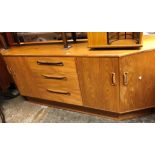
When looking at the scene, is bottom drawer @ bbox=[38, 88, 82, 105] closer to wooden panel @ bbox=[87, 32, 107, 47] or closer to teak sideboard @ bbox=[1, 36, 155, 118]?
teak sideboard @ bbox=[1, 36, 155, 118]

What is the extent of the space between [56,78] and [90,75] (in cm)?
32

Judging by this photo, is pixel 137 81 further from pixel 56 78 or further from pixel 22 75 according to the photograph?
pixel 22 75

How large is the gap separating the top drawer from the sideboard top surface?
4cm

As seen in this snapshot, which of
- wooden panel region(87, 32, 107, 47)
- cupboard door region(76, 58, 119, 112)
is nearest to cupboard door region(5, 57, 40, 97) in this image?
cupboard door region(76, 58, 119, 112)

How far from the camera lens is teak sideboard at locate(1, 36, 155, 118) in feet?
4.01

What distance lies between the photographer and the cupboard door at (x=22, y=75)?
156 cm

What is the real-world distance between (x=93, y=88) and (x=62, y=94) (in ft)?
1.08

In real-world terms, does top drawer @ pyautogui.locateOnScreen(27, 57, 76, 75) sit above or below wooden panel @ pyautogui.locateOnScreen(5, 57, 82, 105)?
above

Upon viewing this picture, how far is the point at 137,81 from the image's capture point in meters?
1.29

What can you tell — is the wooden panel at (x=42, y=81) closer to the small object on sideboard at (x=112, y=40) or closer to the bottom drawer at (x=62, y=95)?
the bottom drawer at (x=62, y=95)
